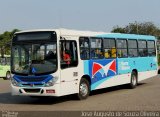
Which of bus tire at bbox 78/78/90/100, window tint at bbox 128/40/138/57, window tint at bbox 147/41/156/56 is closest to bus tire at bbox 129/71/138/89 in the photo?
window tint at bbox 128/40/138/57

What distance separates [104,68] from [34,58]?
12.5 feet

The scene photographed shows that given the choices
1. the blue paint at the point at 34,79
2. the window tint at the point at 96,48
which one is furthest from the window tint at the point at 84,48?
the blue paint at the point at 34,79

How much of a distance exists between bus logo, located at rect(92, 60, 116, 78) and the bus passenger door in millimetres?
1559

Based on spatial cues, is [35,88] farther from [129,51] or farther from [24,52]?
[129,51]

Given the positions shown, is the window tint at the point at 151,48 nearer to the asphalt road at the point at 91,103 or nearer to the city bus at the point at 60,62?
the city bus at the point at 60,62

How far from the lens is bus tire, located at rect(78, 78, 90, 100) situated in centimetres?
1609

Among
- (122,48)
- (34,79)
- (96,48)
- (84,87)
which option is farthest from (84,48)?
(122,48)

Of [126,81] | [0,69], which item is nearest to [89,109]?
[126,81]

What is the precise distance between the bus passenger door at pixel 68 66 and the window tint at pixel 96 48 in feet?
5.05

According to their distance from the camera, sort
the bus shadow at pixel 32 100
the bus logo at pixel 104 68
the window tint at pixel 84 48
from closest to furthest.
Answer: the bus shadow at pixel 32 100, the window tint at pixel 84 48, the bus logo at pixel 104 68

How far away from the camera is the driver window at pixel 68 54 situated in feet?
49.3

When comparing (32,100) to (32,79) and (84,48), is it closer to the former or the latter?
(32,79)

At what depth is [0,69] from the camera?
115 ft

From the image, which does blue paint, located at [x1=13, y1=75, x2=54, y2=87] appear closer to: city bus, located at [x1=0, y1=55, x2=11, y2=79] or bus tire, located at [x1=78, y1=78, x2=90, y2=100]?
bus tire, located at [x1=78, y1=78, x2=90, y2=100]
